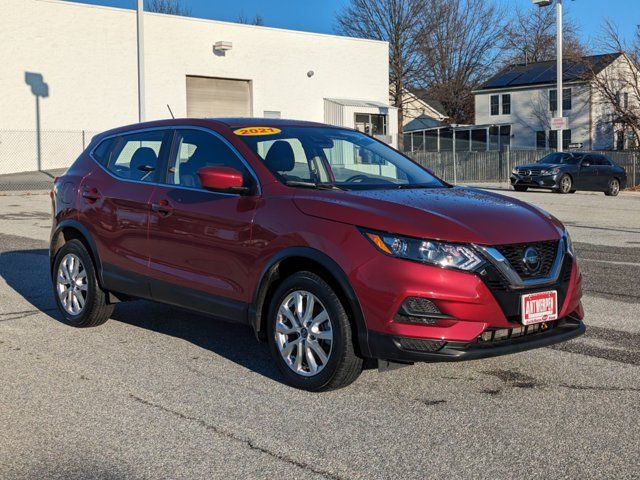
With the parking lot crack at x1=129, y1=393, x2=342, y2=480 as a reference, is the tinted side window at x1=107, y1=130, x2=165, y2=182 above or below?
above

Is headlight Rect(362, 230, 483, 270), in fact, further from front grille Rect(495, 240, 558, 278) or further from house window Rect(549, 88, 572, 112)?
house window Rect(549, 88, 572, 112)

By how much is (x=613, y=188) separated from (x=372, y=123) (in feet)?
52.9

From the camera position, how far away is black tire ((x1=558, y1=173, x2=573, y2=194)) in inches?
1141

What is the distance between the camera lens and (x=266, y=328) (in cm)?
529

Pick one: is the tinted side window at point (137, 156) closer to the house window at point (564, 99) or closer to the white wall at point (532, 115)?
the white wall at point (532, 115)

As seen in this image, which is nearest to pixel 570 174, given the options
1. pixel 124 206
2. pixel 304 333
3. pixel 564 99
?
pixel 124 206

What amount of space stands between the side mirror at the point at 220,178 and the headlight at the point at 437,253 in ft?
4.11

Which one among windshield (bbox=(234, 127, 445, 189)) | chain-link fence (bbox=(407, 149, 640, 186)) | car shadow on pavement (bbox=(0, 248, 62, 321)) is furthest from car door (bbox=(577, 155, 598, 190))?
windshield (bbox=(234, 127, 445, 189))

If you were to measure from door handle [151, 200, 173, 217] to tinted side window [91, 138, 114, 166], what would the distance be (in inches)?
43.9

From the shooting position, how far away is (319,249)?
188 inches

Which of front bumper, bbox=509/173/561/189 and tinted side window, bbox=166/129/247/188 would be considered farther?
front bumper, bbox=509/173/561/189

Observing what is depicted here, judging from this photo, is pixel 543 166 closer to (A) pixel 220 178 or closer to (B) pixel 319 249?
(A) pixel 220 178

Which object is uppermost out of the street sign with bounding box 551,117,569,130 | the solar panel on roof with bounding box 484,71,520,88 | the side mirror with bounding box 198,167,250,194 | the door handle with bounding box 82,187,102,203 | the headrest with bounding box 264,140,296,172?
the solar panel on roof with bounding box 484,71,520,88

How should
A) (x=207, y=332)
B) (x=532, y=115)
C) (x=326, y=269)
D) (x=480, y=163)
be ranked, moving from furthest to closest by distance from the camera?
(x=532, y=115) < (x=480, y=163) < (x=207, y=332) < (x=326, y=269)
